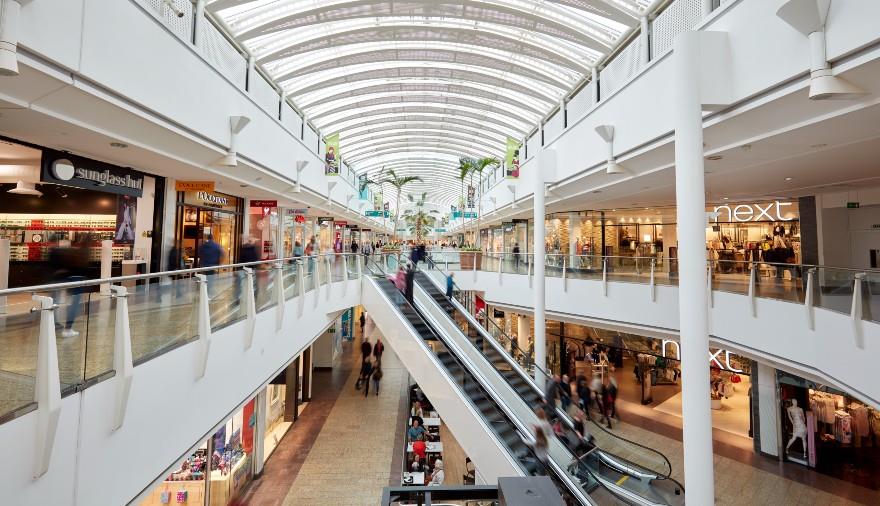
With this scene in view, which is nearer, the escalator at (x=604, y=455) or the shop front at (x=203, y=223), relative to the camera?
the escalator at (x=604, y=455)

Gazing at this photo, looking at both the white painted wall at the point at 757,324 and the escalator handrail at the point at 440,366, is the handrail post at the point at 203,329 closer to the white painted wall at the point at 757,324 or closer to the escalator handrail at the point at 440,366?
the escalator handrail at the point at 440,366

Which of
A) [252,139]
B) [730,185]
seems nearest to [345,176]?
[252,139]

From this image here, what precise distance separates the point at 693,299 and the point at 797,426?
29.7 feet

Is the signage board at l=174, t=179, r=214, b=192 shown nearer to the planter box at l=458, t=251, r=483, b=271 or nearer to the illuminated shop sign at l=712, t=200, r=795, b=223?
the planter box at l=458, t=251, r=483, b=271

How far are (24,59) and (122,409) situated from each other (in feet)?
11.9

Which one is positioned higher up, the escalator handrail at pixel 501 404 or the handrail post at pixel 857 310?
the handrail post at pixel 857 310

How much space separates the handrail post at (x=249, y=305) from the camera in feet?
19.1

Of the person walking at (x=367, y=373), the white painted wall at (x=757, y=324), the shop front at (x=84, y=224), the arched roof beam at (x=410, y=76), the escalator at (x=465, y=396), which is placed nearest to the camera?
the white painted wall at (x=757, y=324)

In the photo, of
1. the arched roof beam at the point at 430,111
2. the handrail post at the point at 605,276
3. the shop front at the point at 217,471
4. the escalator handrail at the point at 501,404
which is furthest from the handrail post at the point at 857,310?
the arched roof beam at the point at 430,111

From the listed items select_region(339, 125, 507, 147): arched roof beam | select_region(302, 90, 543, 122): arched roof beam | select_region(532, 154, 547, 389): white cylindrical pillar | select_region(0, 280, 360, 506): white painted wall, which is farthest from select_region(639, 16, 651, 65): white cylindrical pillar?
select_region(339, 125, 507, 147): arched roof beam

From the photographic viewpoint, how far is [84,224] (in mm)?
9492

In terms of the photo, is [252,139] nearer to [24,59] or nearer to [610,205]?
[24,59]

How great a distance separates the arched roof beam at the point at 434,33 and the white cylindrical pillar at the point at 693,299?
7.85m

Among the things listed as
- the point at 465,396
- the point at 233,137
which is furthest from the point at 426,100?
the point at 465,396
